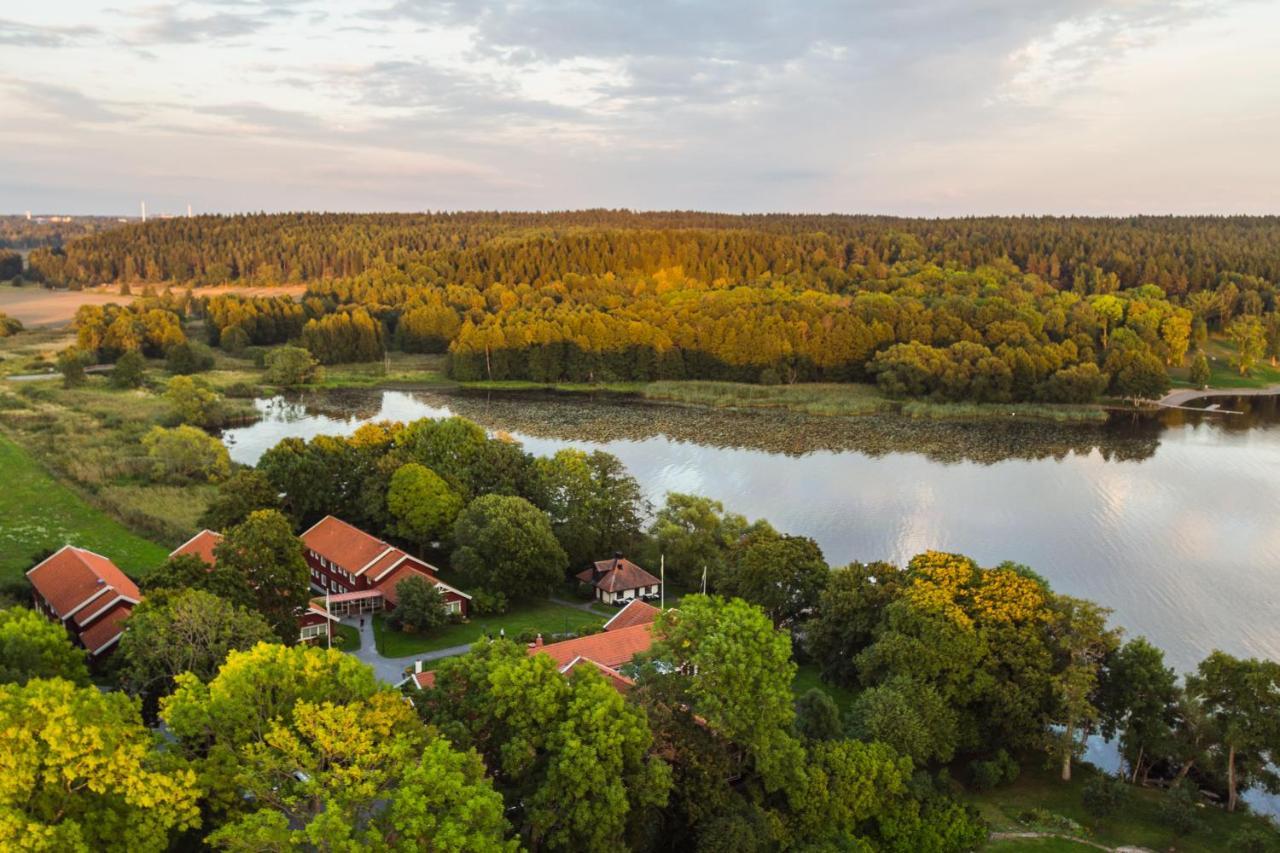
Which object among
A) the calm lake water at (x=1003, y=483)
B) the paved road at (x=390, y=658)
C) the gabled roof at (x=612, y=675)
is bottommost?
the paved road at (x=390, y=658)

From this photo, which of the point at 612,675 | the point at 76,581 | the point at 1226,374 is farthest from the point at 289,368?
the point at 1226,374

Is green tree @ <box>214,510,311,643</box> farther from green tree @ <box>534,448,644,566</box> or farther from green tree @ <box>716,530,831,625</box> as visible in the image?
green tree @ <box>716,530,831,625</box>

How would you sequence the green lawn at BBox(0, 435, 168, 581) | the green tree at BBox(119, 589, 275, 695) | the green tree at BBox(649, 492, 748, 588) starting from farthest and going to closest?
the green tree at BBox(649, 492, 748, 588) < the green lawn at BBox(0, 435, 168, 581) < the green tree at BBox(119, 589, 275, 695)

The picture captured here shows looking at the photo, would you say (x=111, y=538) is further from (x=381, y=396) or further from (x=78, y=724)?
(x=381, y=396)

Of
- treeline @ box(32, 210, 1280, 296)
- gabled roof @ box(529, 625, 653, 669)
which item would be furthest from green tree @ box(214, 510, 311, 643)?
treeline @ box(32, 210, 1280, 296)

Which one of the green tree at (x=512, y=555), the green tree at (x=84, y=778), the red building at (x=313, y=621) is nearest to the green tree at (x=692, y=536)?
the green tree at (x=512, y=555)

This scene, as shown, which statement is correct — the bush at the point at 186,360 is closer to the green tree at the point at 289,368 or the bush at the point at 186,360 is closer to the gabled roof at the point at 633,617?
the green tree at the point at 289,368

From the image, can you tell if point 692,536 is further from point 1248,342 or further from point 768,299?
point 1248,342
